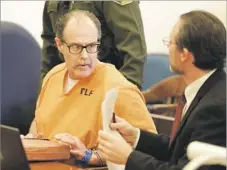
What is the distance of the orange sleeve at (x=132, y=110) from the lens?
199 centimetres

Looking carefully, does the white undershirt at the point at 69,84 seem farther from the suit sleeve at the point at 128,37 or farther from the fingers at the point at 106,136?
the fingers at the point at 106,136

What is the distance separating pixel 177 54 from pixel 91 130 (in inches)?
20.5

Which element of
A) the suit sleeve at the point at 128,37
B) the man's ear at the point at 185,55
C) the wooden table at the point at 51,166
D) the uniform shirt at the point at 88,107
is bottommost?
the wooden table at the point at 51,166

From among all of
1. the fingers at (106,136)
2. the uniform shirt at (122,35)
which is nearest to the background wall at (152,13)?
the uniform shirt at (122,35)

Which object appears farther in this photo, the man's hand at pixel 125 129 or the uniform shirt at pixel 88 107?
the uniform shirt at pixel 88 107

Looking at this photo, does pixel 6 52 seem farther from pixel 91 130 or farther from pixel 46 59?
→ pixel 91 130

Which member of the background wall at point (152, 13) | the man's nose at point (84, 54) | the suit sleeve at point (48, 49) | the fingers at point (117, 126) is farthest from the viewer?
the background wall at point (152, 13)

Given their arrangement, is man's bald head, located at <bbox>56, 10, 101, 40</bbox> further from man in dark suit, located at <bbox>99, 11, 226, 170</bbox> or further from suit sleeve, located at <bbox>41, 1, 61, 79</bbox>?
suit sleeve, located at <bbox>41, 1, 61, 79</bbox>

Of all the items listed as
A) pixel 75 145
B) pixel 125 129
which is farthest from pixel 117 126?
pixel 75 145

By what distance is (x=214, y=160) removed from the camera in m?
1.04

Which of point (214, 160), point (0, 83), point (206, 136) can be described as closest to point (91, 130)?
point (206, 136)

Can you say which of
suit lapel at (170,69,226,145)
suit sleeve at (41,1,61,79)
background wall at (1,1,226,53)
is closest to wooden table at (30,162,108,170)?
suit lapel at (170,69,226,145)

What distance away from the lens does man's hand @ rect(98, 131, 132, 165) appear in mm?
1597

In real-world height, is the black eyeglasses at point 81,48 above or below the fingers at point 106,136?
above
